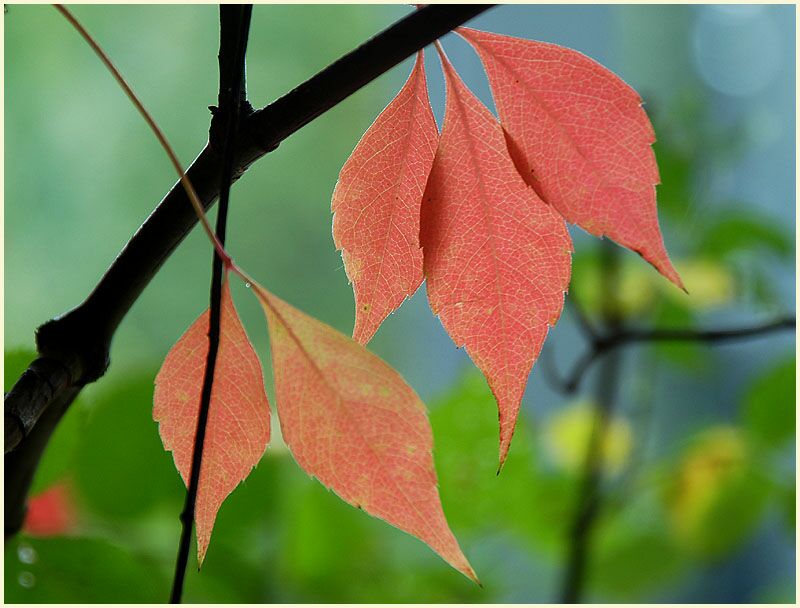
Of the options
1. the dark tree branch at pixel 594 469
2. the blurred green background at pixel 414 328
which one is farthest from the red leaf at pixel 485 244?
the dark tree branch at pixel 594 469

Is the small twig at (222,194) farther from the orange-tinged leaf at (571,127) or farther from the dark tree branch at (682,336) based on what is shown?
the dark tree branch at (682,336)

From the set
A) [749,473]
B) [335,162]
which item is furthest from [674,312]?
[335,162]

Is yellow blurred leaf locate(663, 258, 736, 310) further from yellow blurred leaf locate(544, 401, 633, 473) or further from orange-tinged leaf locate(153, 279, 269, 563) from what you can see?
orange-tinged leaf locate(153, 279, 269, 563)

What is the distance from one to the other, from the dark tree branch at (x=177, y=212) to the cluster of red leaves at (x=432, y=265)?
0.5 inches

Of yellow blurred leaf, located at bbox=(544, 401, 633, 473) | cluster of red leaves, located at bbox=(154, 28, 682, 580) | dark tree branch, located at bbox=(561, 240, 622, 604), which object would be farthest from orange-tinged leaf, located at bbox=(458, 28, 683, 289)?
yellow blurred leaf, located at bbox=(544, 401, 633, 473)

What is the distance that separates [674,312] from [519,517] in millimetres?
187

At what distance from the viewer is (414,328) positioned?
123cm

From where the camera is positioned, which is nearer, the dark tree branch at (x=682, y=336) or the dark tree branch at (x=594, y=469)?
the dark tree branch at (x=682, y=336)

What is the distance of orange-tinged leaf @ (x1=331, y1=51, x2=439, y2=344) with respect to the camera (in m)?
0.13

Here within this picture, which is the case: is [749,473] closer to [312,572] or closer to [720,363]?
[312,572]

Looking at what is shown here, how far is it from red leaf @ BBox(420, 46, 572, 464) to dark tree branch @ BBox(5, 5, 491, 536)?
0.02 meters

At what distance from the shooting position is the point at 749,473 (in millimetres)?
393

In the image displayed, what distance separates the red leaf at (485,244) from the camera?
0.42 ft

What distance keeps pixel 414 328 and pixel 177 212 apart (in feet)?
3.66
